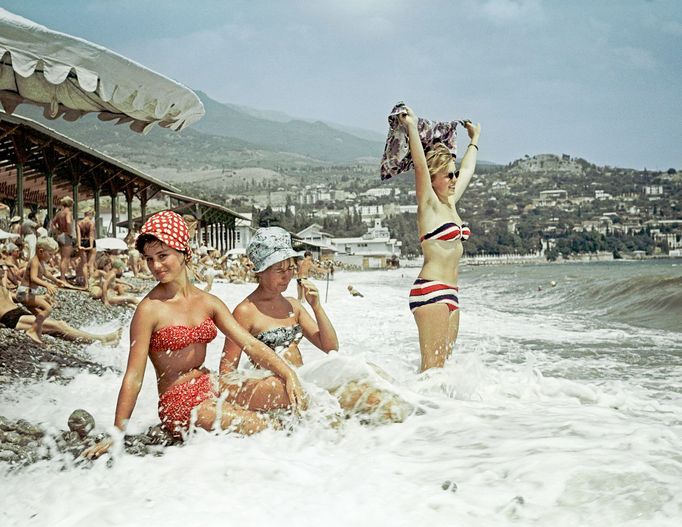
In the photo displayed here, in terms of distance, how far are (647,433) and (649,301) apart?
1433 centimetres

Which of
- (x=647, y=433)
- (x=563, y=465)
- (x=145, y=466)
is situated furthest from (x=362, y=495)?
(x=647, y=433)

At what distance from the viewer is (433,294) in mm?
4172

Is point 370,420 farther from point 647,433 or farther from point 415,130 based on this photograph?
point 415,130

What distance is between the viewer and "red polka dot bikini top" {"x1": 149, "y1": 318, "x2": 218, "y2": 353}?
312 centimetres

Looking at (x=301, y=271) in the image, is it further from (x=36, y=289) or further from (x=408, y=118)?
(x=36, y=289)

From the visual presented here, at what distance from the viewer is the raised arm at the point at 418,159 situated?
13.6ft

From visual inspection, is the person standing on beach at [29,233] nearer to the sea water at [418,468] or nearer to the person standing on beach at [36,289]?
the person standing on beach at [36,289]

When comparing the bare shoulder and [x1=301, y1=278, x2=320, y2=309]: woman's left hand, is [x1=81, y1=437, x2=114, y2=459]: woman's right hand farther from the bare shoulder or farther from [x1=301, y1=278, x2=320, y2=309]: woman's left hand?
[x1=301, y1=278, x2=320, y2=309]: woman's left hand

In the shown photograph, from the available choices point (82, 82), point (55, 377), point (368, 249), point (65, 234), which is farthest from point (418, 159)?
point (368, 249)

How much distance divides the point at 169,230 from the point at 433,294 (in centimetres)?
175

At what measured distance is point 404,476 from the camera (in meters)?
2.69

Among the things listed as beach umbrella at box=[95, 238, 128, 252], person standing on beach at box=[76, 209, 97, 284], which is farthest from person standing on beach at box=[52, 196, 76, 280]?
beach umbrella at box=[95, 238, 128, 252]

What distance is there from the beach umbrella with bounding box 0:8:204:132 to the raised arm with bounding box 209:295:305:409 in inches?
58.8

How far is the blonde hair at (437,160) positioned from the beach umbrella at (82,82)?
4.89 ft
